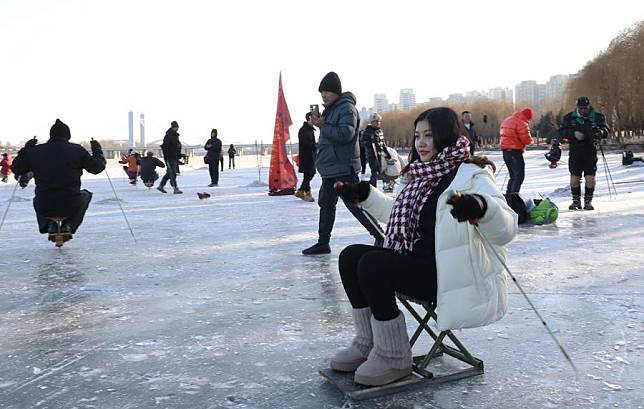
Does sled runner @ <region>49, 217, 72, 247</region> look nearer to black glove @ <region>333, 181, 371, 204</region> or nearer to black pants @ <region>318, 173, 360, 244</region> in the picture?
black pants @ <region>318, 173, 360, 244</region>

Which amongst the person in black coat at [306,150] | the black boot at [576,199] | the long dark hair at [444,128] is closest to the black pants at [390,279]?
the long dark hair at [444,128]

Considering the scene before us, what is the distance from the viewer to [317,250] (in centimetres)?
625

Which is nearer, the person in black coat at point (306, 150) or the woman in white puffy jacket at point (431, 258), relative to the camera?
the woman in white puffy jacket at point (431, 258)

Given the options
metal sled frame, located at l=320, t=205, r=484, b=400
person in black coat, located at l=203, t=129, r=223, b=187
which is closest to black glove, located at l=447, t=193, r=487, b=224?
metal sled frame, located at l=320, t=205, r=484, b=400

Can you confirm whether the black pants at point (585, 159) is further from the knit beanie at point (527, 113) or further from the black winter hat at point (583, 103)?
the knit beanie at point (527, 113)

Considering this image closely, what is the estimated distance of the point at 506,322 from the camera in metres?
3.80

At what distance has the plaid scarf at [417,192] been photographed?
281cm

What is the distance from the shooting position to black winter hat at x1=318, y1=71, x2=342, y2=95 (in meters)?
5.80

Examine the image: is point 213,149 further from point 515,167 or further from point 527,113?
point 515,167

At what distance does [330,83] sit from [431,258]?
331 cm

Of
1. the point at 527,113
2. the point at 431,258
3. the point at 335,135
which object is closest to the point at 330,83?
the point at 335,135

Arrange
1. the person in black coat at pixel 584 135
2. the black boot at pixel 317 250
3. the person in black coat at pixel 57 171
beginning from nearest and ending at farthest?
the black boot at pixel 317 250
the person in black coat at pixel 57 171
the person in black coat at pixel 584 135

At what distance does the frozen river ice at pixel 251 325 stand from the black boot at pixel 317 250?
133mm

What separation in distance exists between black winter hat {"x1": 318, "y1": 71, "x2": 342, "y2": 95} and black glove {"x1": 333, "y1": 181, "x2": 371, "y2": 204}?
2.72m
